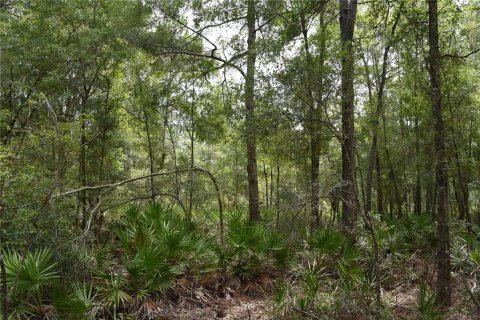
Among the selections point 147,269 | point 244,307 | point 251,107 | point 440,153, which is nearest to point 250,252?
point 244,307

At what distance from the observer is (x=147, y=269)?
6.14 metres

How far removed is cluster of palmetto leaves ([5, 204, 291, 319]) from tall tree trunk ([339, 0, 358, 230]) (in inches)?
80.4

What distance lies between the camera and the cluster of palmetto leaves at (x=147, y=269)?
5512mm

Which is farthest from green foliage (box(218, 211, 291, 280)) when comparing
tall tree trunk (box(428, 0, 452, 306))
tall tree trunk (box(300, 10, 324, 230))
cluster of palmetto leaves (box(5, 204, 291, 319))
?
tall tree trunk (box(428, 0, 452, 306))

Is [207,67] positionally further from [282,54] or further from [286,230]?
[286,230]

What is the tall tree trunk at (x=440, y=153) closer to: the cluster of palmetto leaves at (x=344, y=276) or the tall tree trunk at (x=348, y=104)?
the cluster of palmetto leaves at (x=344, y=276)

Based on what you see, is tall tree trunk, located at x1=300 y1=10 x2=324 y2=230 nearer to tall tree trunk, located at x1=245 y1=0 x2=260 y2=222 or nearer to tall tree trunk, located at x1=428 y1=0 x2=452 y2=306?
tall tree trunk, located at x1=245 y1=0 x2=260 y2=222

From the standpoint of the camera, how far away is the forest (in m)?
6.27

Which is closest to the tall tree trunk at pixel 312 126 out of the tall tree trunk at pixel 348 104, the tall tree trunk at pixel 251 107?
the tall tree trunk at pixel 348 104

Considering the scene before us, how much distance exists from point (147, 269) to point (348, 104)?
5798 mm

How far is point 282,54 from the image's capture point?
855 cm

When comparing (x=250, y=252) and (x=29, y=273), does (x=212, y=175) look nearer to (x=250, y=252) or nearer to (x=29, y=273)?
(x=250, y=252)

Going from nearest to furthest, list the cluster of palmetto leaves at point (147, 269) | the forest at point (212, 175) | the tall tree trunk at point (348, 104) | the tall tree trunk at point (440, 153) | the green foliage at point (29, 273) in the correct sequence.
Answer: the green foliage at point (29, 273) → the cluster of palmetto leaves at point (147, 269) → the forest at point (212, 175) → the tall tree trunk at point (440, 153) → the tall tree trunk at point (348, 104)

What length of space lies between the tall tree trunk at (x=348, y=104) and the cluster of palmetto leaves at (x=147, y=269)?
2.04 meters
